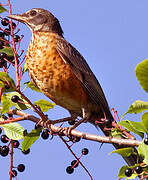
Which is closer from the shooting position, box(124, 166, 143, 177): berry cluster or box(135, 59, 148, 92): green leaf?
box(135, 59, 148, 92): green leaf

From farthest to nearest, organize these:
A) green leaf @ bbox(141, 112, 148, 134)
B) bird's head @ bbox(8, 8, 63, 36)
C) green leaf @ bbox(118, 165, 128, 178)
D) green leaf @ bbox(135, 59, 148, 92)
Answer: bird's head @ bbox(8, 8, 63, 36) < green leaf @ bbox(118, 165, 128, 178) < green leaf @ bbox(141, 112, 148, 134) < green leaf @ bbox(135, 59, 148, 92)

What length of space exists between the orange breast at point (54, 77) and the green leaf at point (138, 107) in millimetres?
1846

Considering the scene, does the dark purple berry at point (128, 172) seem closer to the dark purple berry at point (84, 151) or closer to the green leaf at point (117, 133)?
the green leaf at point (117, 133)

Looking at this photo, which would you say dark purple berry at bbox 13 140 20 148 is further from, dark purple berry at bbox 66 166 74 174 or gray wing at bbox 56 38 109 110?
gray wing at bbox 56 38 109 110

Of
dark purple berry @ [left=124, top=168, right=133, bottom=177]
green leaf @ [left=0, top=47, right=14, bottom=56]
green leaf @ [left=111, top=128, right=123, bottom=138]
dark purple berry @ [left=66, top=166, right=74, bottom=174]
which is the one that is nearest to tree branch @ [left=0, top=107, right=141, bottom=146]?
green leaf @ [left=111, top=128, right=123, bottom=138]

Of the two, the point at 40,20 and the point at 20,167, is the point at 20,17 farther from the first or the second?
the point at 20,167

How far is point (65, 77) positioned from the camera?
452cm

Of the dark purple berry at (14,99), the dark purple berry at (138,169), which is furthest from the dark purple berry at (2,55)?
the dark purple berry at (138,169)

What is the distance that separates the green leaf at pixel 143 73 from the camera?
2374 millimetres

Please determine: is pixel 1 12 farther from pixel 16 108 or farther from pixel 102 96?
pixel 102 96

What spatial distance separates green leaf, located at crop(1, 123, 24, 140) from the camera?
331 centimetres

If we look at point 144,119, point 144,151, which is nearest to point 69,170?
point 144,151

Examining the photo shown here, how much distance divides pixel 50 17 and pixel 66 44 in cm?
93

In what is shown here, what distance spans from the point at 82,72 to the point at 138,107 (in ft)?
7.72
